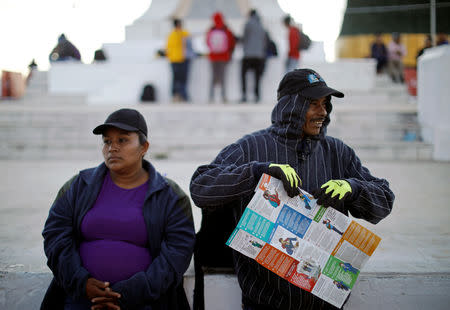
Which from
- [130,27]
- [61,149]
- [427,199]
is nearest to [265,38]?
[61,149]

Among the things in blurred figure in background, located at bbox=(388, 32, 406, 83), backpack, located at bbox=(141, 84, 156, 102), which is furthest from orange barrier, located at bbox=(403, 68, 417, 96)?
backpack, located at bbox=(141, 84, 156, 102)

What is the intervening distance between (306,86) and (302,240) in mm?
822

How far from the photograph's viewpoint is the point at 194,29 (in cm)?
1630

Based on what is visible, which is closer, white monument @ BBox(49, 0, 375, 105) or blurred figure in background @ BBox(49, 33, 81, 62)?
white monument @ BBox(49, 0, 375, 105)

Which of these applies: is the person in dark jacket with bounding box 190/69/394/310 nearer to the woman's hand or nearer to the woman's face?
the woman's face

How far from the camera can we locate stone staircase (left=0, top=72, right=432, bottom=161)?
25.1 ft

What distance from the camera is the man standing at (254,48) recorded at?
10227 mm

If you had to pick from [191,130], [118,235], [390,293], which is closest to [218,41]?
[191,130]

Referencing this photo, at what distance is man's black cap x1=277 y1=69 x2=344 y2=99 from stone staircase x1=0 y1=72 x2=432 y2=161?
5352 mm

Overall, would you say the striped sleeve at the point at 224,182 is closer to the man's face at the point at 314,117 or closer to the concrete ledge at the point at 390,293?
the man's face at the point at 314,117

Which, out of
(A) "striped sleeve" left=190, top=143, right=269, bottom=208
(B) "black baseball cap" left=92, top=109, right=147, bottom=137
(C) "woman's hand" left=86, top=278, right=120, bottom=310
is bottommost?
(C) "woman's hand" left=86, top=278, right=120, bottom=310

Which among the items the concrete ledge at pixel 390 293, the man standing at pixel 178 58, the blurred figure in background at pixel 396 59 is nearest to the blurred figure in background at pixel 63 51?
the man standing at pixel 178 58

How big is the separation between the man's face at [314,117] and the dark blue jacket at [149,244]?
797 millimetres

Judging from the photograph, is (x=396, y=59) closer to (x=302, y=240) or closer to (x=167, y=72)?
(x=167, y=72)
